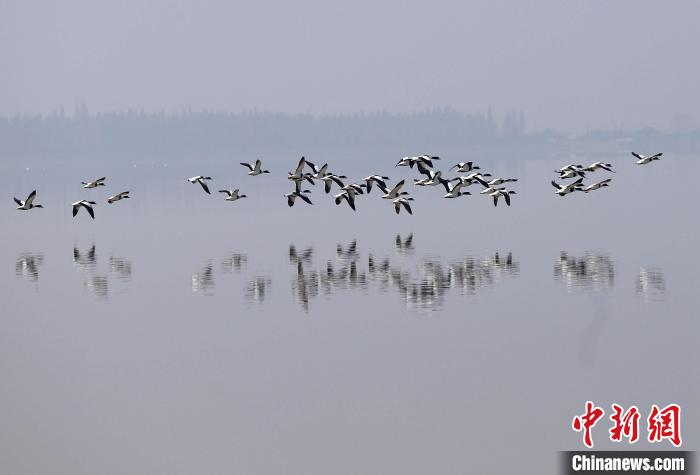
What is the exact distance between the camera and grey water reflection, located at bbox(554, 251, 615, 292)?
36.8 metres

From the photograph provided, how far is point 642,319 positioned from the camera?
31.4m

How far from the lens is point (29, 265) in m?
46.4

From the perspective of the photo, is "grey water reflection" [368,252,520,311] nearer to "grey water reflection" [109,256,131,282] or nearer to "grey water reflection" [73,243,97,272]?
"grey water reflection" [109,256,131,282]

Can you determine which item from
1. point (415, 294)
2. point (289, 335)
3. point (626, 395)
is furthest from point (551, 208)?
point (626, 395)

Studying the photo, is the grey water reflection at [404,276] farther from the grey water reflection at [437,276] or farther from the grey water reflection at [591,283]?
the grey water reflection at [591,283]

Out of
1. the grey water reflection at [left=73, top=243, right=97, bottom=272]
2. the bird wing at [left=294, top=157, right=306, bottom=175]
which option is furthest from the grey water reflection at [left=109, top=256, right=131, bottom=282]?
the bird wing at [left=294, top=157, right=306, bottom=175]

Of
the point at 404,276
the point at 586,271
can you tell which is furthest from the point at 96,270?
the point at 586,271

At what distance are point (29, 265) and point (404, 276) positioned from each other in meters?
15.4

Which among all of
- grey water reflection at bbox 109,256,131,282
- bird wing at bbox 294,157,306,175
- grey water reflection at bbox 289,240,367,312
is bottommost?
grey water reflection at bbox 109,256,131,282

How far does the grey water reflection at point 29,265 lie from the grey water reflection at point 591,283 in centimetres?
1751

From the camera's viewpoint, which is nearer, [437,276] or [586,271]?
[437,276]

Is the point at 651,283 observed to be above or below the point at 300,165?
below

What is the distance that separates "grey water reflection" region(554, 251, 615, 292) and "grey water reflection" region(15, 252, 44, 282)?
17.3m

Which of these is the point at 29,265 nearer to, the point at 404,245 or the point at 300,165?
the point at 300,165
